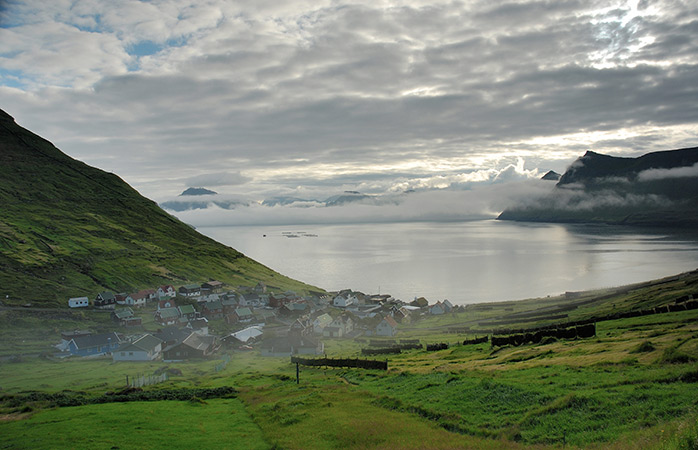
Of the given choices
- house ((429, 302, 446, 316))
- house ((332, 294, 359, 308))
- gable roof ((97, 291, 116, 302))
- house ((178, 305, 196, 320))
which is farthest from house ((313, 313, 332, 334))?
gable roof ((97, 291, 116, 302))

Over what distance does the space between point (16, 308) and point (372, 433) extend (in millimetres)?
109000

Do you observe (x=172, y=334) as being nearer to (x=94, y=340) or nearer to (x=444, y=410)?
(x=94, y=340)

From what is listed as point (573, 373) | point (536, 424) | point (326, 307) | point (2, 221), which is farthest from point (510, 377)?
point (2, 221)

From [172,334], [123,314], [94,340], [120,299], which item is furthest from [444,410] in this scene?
[120,299]

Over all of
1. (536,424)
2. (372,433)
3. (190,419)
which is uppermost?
(536,424)

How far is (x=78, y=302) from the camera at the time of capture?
106m

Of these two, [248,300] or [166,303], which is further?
[248,300]

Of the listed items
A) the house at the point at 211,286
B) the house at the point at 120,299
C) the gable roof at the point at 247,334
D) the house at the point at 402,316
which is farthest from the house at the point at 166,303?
the house at the point at 402,316

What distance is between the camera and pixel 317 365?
50.2 meters

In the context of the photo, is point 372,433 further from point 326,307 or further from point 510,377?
point 326,307

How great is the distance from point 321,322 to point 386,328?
14.8 metres

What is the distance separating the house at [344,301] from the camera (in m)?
120

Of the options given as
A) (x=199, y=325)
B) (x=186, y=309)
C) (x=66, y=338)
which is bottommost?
(x=199, y=325)

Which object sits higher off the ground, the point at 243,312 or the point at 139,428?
the point at 139,428
